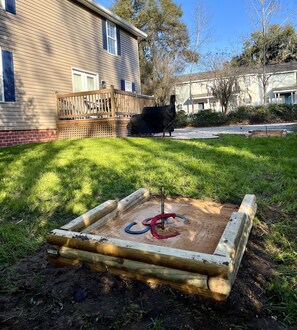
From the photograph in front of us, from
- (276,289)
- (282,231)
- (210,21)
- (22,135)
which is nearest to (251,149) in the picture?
(282,231)

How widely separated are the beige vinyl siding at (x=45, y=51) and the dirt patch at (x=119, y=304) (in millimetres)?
7385

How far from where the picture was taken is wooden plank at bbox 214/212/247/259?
158 centimetres

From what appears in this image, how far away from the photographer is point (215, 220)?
242cm

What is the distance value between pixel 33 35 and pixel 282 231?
9.56 metres

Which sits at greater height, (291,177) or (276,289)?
(291,177)

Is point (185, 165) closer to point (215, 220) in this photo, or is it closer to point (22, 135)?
point (215, 220)

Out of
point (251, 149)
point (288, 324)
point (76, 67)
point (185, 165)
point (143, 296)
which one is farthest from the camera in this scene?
point (76, 67)

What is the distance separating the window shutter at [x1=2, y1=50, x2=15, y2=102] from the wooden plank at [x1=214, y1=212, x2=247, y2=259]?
7.90m

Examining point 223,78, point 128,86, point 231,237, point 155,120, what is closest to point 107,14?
point 128,86

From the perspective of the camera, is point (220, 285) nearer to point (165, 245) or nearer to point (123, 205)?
point (165, 245)

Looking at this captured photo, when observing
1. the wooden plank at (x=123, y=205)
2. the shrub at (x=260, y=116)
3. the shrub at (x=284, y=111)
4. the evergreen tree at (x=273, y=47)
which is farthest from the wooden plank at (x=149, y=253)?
the evergreen tree at (x=273, y=47)

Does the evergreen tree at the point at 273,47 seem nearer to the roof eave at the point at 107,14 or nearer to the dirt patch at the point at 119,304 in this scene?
the roof eave at the point at 107,14

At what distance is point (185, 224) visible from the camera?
2.33 m

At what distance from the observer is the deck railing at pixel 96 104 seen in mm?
9133
